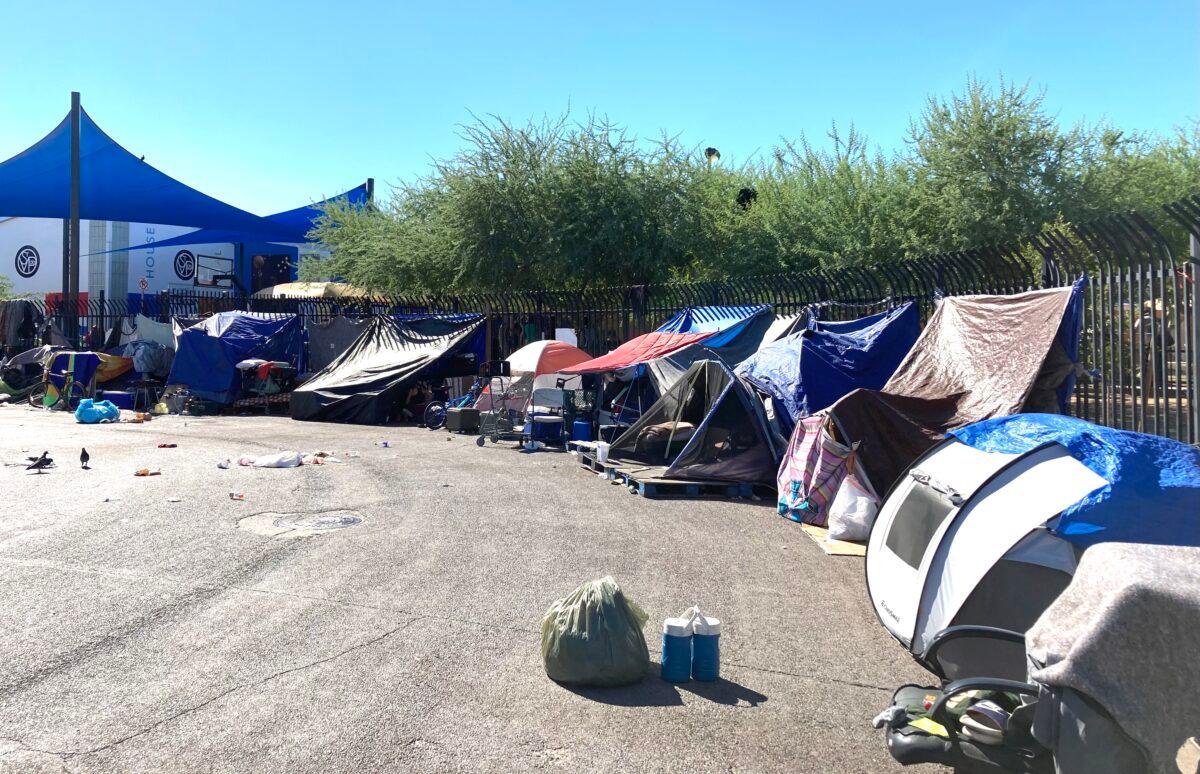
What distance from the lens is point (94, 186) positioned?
3073 cm

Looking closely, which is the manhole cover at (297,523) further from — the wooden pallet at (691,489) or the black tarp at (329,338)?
the black tarp at (329,338)

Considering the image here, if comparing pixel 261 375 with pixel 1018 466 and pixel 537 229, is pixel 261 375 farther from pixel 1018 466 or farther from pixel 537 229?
pixel 1018 466

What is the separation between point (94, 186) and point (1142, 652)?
3383 centimetres

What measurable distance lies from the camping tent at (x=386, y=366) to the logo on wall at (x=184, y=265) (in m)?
34.2

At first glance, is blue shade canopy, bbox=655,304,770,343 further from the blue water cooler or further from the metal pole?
the blue water cooler

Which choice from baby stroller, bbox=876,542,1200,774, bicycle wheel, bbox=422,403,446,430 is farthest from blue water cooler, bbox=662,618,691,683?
bicycle wheel, bbox=422,403,446,430

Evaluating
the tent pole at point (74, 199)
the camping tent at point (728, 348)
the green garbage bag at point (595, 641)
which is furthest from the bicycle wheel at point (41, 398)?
the green garbage bag at point (595, 641)

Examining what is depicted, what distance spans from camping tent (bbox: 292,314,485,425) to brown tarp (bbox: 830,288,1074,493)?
12.6m

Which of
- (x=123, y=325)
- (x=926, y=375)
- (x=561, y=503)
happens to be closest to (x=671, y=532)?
(x=561, y=503)

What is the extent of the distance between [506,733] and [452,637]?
1.39 m

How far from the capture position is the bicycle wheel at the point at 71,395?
22500 millimetres

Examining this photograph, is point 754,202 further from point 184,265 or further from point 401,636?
point 184,265

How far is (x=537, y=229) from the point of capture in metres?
24.8

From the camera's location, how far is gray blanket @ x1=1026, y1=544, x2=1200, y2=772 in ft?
9.52
